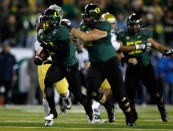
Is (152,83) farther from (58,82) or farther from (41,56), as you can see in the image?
(41,56)

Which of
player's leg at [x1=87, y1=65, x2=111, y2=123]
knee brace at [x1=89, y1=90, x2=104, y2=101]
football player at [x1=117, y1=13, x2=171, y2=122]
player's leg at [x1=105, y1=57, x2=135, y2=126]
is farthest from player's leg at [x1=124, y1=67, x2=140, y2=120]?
player's leg at [x1=105, y1=57, x2=135, y2=126]

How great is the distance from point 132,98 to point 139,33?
1.10 meters

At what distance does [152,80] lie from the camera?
9.31 meters

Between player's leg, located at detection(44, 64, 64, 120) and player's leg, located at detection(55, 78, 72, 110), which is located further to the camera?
player's leg, located at detection(55, 78, 72, 110)

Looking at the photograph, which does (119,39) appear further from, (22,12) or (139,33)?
(22,12)

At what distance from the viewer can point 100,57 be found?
8102mm

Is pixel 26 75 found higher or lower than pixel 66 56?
lower

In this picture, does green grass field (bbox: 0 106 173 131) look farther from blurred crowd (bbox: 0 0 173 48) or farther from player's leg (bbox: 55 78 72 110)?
blurred crowd (bbox: 0 0 173 48)

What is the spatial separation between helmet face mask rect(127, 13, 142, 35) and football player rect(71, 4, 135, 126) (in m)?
1.18

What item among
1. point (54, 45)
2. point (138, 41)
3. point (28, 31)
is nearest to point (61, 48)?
point (54, 45)

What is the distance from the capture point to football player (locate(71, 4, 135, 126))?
7.91 meters

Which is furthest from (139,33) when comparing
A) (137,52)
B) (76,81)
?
(76,81)

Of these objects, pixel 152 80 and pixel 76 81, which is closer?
pixel 76 81

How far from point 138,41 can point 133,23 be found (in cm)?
32
